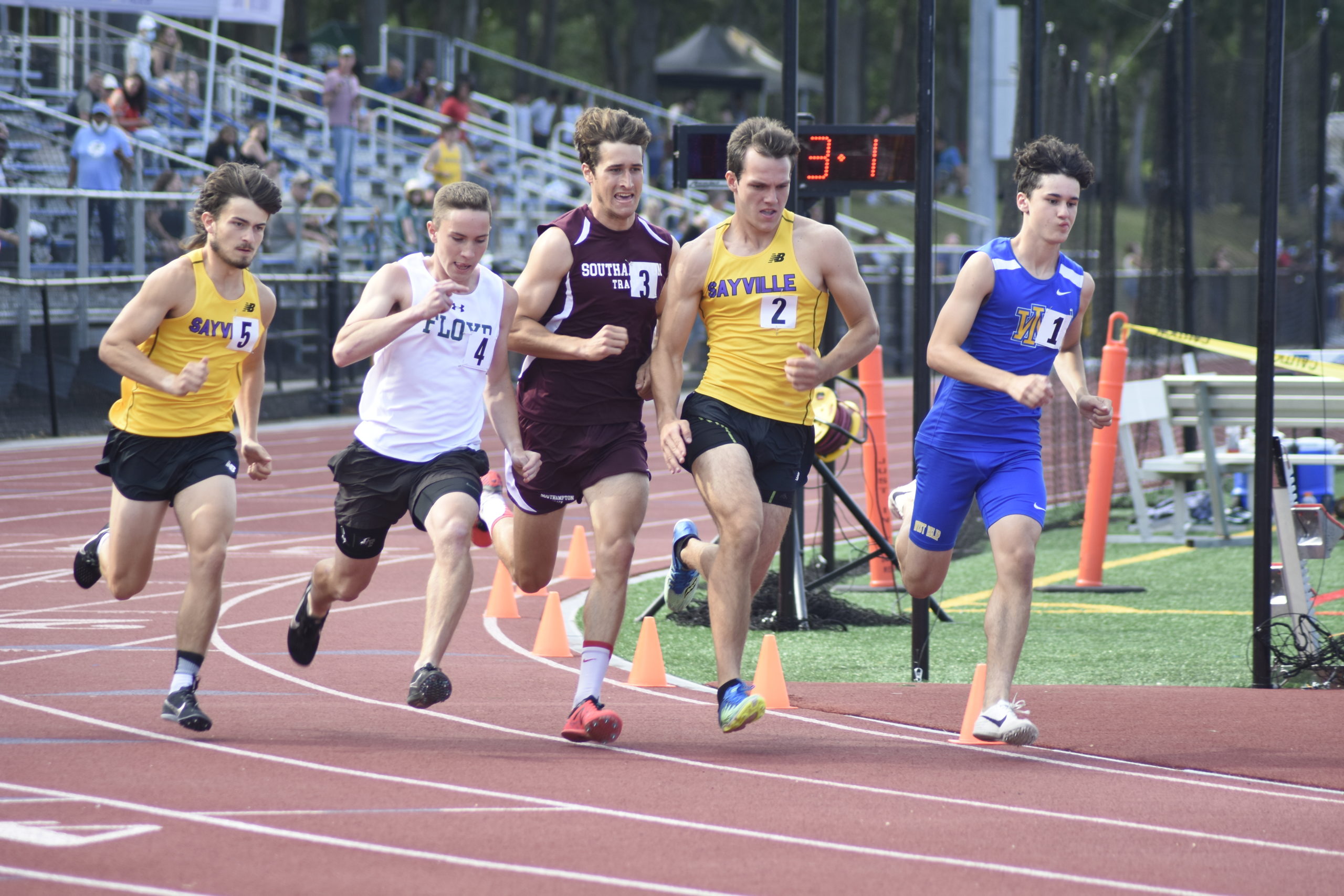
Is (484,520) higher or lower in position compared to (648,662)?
higher

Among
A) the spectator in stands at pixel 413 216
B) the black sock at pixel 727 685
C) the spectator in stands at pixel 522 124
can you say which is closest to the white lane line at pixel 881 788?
the black sock at pixel 727 685

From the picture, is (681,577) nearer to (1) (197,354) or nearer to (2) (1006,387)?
(2) (1006,387)

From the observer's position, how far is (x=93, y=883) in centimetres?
447

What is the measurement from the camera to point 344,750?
20.0ft

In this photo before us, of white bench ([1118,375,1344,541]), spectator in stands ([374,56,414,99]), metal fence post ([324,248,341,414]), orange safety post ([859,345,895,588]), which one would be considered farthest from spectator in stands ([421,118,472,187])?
orange safety post ([859,345,895,588])

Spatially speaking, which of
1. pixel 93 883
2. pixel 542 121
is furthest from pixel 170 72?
pixel 93 883

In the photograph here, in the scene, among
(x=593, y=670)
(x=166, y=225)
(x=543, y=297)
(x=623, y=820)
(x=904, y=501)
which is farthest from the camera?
(x=166, y=225)

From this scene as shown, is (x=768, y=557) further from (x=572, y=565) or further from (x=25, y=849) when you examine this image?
(x=572, y=565)

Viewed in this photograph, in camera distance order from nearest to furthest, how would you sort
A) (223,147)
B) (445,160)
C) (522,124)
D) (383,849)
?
(383,849)
(223,147)
(445,160)
(522,124)

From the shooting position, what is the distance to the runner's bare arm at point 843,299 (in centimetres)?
646

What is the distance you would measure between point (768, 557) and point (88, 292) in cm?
1400

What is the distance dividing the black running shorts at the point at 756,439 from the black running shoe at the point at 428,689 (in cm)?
115

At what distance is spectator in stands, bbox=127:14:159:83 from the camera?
82.6 feet

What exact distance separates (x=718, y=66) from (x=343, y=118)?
21489 mm
